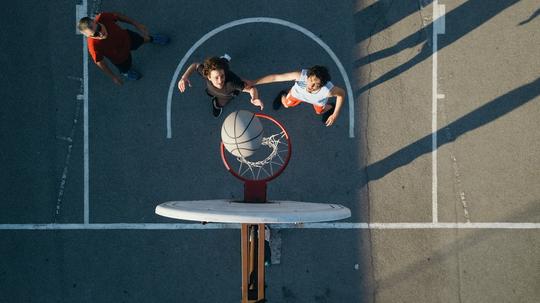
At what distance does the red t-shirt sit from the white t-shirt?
8.44 feet

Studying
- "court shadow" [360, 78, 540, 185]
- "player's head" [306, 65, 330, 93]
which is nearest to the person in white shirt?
"player's head" [306, 65, 330, 93]

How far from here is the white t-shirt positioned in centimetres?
615

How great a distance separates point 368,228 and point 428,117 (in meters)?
2.08

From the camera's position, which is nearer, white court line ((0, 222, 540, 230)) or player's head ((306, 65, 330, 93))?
player's head ((306, 65, 330, 93))

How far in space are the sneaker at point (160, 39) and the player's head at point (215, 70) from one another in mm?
1781

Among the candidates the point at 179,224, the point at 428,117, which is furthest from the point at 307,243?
the point at 428,117

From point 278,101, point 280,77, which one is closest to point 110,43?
point 280,77

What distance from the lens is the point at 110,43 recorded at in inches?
244

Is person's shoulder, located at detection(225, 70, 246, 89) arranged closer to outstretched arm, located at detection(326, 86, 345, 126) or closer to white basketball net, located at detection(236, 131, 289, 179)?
white basketball net, located at detection(236, 131, 289, 179)

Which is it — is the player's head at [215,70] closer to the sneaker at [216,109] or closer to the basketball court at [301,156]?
the sneaker at [216,109]

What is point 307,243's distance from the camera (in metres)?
7.29

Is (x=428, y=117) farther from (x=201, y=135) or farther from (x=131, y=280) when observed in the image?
(x=131, y=280)

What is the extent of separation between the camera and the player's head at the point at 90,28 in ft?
18.0

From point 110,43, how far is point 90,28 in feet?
2.12
